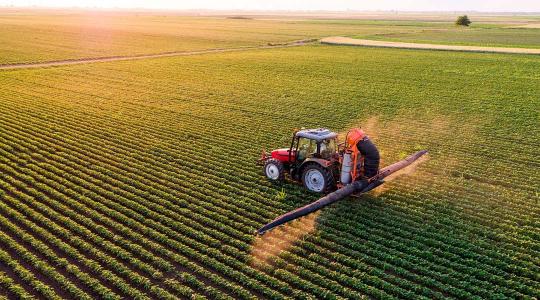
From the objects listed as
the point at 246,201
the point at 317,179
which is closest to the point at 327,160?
the point at 317,179

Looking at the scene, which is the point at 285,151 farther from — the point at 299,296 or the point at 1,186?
the point at 1,186

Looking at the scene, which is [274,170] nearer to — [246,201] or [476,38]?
[246,201]

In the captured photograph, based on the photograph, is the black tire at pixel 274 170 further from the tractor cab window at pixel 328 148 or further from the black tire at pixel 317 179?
the tractor cab window at pixel 328 148

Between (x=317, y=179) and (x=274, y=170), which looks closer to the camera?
(x=317, y=179)

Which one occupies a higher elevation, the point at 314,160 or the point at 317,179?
the point at 314,160

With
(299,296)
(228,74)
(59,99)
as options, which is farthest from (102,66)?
(299,296)

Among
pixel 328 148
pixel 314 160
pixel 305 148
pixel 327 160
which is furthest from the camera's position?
pixel 305 148
